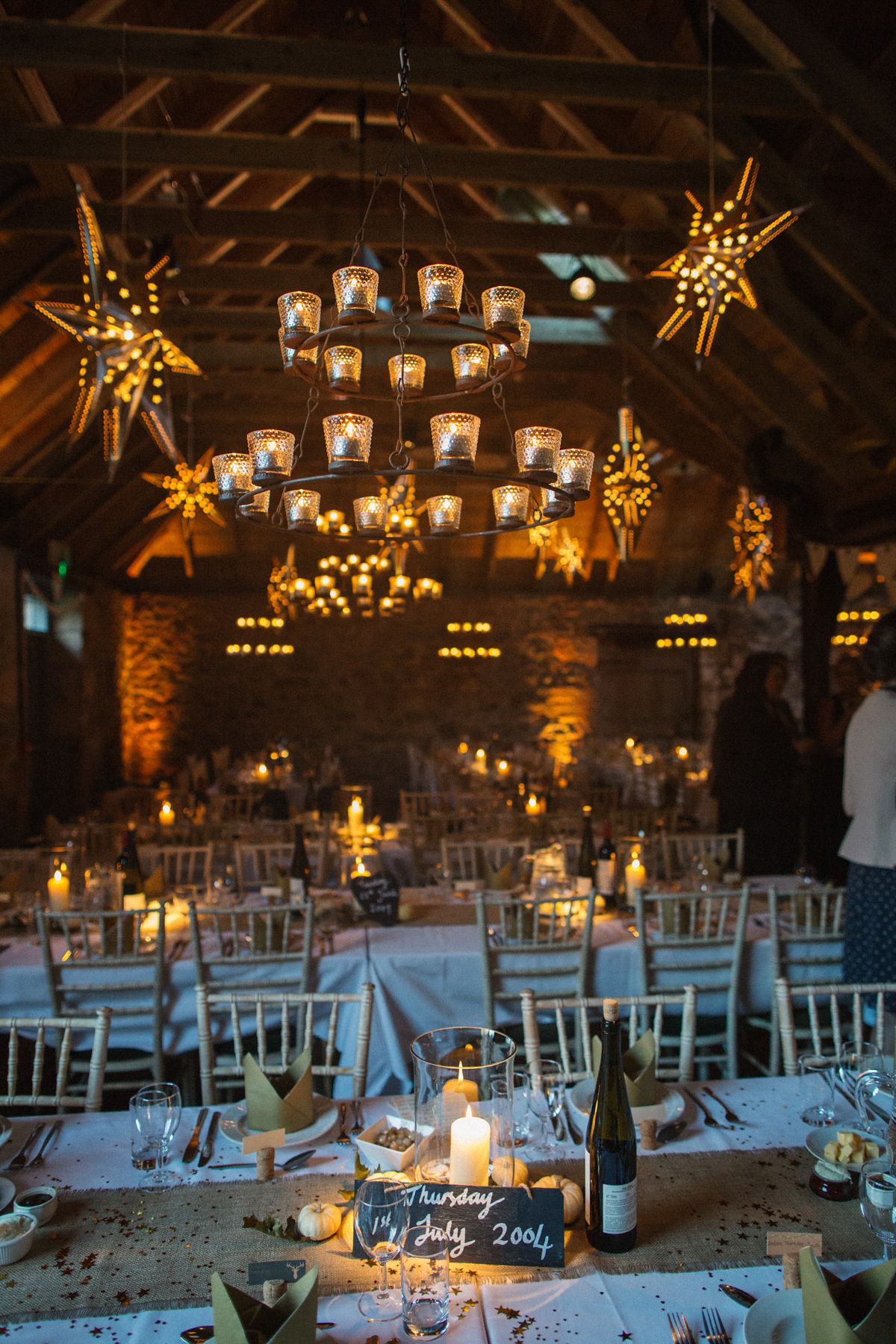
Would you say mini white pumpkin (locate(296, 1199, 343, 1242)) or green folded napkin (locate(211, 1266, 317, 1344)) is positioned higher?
green folded napkin (locate(211, 1266, 317, 1344))

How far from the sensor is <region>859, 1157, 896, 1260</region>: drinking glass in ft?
4.91

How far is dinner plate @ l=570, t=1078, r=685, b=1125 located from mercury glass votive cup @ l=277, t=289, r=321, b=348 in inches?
74.9

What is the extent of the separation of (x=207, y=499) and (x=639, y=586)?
916 cm

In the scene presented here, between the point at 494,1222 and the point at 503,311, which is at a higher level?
the point at 503,311

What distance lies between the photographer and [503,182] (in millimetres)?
5371

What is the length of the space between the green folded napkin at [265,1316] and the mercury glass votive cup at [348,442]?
1.55m

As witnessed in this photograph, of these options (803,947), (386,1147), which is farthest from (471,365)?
(803,947)

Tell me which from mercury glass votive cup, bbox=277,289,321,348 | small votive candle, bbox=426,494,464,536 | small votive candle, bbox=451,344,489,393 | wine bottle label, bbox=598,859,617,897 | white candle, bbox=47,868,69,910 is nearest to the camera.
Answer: mercury glass votive cup, bbox=277,289,321,348

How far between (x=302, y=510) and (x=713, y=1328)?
203 cm

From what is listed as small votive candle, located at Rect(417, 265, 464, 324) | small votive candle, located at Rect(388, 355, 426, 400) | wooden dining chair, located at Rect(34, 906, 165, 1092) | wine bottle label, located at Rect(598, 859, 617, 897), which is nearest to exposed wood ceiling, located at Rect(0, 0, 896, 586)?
small votive candle, located at Rect(388, 355, 426, 400)

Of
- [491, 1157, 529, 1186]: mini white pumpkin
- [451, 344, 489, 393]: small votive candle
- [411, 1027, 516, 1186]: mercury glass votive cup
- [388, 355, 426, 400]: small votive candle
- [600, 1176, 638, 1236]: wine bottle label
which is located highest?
[388, 355, 426, 400]: small votive candle

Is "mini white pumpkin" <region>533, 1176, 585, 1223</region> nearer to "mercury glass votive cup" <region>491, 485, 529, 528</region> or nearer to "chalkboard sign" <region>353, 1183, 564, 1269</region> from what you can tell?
"chalkboard sign" <region>353, 1183, 564, 1269</region>

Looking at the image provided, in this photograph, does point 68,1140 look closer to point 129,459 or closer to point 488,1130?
point 488,1130

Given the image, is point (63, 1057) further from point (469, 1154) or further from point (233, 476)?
point (233, 476)
